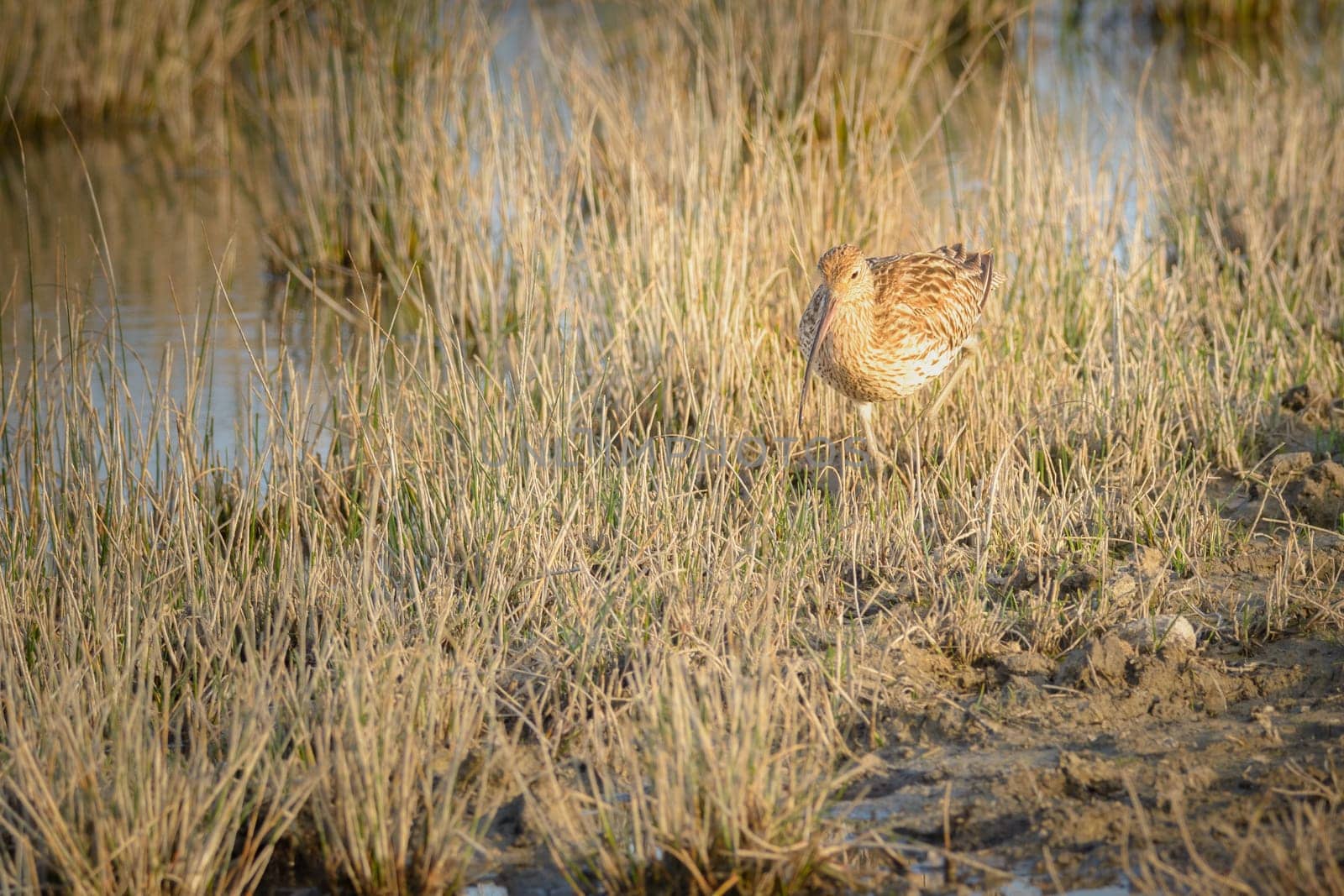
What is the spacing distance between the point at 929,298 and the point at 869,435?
48cm

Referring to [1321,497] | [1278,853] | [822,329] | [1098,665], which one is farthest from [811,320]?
→ [1278,853]

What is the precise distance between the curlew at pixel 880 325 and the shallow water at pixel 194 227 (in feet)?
4.56

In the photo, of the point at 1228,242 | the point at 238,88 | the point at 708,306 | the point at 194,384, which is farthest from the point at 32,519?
the point at 238,88

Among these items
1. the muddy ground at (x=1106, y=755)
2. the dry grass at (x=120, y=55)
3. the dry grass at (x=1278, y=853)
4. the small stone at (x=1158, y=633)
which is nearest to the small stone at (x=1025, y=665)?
the muddy ground at (x=1106, y=755)

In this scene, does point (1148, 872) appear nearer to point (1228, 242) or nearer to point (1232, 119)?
point (1228, 242)

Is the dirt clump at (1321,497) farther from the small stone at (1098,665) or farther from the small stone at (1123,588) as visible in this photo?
the small stone at (1098,665)

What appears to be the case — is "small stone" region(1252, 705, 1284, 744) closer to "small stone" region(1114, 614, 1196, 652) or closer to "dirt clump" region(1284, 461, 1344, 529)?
"small stone" region(1114, 614, 1196, 652)

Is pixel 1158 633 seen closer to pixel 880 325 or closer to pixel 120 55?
pixel 880 325

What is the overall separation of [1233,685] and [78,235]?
26.6ft

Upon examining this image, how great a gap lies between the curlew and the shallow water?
1391mm

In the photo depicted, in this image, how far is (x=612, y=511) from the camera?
14.3 ft

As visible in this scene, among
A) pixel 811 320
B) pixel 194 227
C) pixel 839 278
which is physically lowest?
pixel 194 227

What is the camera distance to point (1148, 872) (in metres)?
2.61

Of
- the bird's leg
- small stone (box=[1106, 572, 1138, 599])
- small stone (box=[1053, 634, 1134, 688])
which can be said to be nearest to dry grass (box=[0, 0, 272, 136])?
the bird's leg
